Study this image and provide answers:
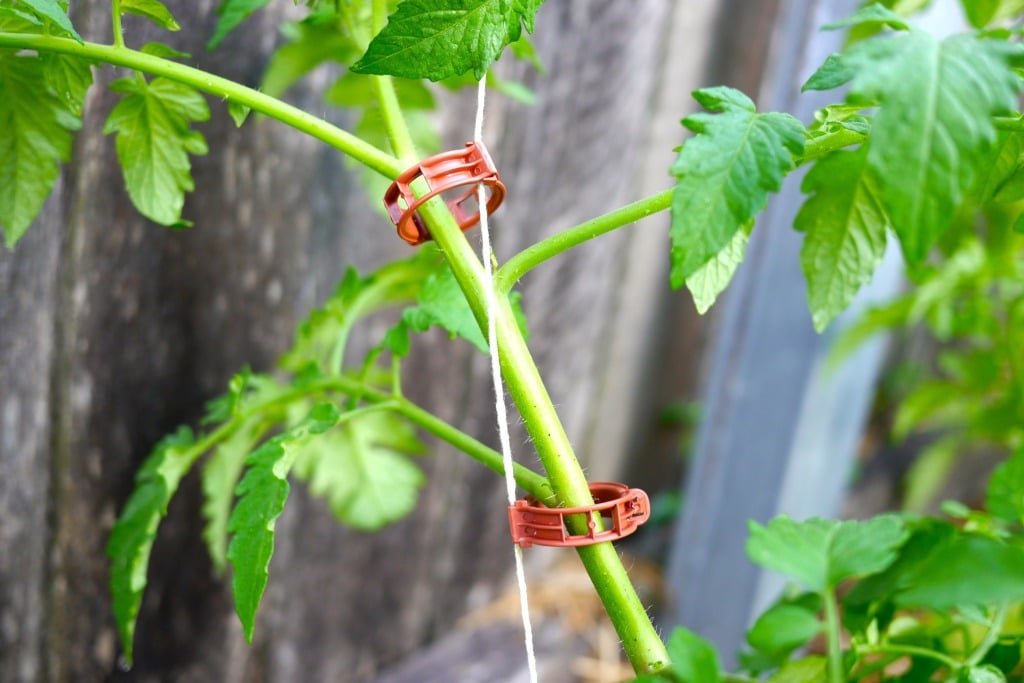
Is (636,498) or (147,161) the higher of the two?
(147,161)

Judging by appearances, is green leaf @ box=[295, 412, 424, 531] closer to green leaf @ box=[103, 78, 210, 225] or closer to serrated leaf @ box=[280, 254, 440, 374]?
serrated leaf @ box=[280, 254, 440, 374]

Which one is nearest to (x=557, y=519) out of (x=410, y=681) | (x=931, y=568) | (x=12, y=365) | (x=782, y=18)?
(x=931, y=568)

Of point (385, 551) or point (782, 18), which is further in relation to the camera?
point (782, 18)

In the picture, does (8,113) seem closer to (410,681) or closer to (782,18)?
(410,681)

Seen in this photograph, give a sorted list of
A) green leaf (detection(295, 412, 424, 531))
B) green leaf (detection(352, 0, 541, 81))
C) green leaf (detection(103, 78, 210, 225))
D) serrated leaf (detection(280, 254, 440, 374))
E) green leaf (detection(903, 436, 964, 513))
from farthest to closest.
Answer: green leaf (detection(903, 436, 964, 513)) → green leaf (detection(295, 412, 424, 531)) → serrated leaf (detection(280, 254, 440, 374)) → green leaf (detection(103, 78, 210, 225)) → green leaf (detection(352, 0, 541, 81))

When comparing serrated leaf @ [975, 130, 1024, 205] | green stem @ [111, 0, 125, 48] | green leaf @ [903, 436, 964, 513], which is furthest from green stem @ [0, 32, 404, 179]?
green leaf @ [903, 436, 964, 513]

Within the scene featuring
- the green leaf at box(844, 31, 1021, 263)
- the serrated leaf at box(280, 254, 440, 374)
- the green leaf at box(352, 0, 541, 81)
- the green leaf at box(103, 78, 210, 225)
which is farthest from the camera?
the serrated leaf at box(280, 254, 440, 374)
